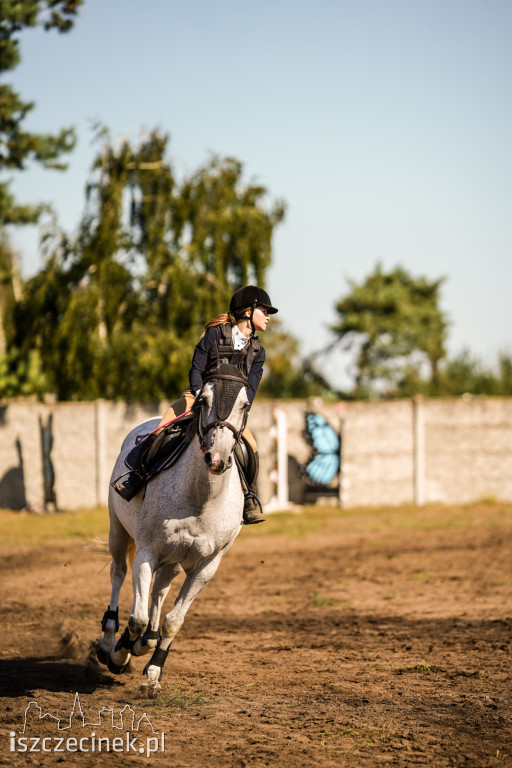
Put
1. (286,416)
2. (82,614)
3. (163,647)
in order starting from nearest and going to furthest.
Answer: (163,647), (82,614), (286,416)

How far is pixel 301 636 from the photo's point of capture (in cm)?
869

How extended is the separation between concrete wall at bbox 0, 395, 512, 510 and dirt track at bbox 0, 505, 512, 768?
5.49 metres

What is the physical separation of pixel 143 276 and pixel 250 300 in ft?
64.8

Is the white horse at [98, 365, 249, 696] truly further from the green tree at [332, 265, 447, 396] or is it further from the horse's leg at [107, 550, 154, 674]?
the green tree at [332, 265, 447, 396]

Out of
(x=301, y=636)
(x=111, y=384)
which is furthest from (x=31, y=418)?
(x=301, y=636)

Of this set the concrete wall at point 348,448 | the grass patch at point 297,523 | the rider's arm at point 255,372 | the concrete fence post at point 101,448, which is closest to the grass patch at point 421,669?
the rider's arm at point 255,372

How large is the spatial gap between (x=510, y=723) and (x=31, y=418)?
16.2 metres

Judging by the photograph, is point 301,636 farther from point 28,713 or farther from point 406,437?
point 406,437

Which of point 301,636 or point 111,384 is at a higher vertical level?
point 111,384

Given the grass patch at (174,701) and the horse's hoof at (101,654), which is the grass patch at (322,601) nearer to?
the horse's hoof at (101,654)

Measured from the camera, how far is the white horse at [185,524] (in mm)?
5602

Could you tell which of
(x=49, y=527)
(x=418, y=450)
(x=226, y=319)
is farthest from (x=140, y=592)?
(x=418, y=450)

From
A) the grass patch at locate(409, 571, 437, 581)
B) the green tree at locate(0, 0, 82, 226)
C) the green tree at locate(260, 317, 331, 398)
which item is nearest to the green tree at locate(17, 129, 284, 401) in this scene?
the green tree at locate(0, 0, 82, 226)

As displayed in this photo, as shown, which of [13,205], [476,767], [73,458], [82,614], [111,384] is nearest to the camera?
[476,767]
